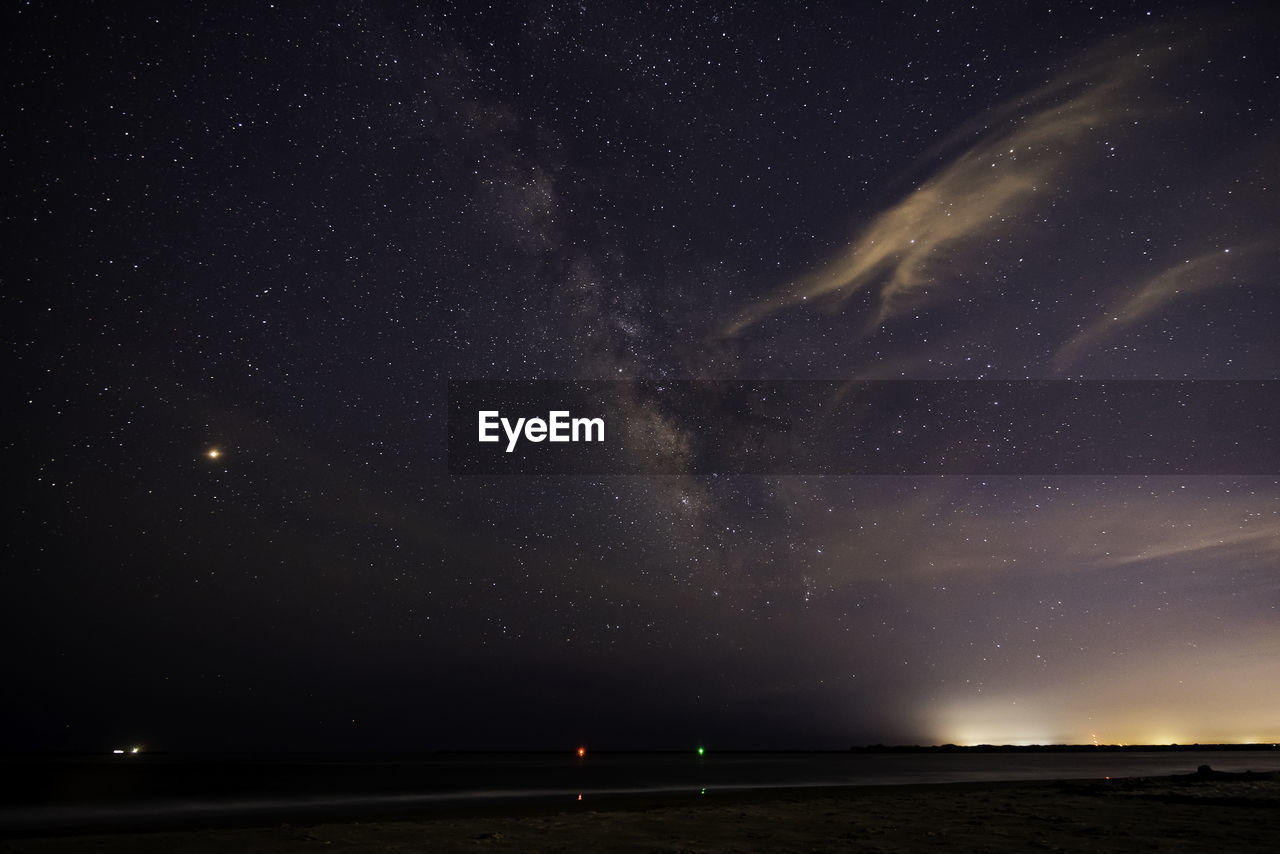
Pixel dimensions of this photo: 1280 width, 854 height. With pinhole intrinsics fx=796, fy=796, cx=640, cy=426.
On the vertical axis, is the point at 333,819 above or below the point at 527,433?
below

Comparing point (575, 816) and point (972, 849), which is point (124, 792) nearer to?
point (575, 816)

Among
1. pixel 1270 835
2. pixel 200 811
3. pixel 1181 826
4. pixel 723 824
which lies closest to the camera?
pixel 1270 835

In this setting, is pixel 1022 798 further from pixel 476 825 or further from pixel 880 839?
pixel 476 825

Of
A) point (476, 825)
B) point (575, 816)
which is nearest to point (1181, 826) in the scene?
point (575, 816)

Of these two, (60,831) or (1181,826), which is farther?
(60,831)

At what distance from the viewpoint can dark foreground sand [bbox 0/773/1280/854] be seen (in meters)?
13.2

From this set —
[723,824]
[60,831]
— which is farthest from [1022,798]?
[60,831]

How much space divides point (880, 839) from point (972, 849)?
173cm

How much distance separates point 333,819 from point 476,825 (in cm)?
977

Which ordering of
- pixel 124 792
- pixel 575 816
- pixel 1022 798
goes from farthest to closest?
pixel 124 792
pixel 1022 798
pixel 575 816

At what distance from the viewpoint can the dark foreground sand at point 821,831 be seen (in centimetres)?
1320

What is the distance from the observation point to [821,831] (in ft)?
49.1

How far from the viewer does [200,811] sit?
29703mm

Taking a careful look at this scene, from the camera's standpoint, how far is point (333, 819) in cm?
2427
